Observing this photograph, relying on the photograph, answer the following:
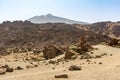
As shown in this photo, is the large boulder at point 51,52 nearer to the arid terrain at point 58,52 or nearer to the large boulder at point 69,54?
the arid terrain at point 58,52

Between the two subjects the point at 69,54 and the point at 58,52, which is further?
the point at 58,52

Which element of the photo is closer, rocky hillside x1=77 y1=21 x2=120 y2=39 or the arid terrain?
the arid terrain

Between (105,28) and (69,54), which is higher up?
(69,54)

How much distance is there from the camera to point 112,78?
17875 millimetres

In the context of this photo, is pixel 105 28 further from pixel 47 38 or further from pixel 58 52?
pixel 58 52

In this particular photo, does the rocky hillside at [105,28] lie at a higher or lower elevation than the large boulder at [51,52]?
lower

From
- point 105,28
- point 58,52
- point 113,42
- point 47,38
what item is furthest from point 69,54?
point 105,28

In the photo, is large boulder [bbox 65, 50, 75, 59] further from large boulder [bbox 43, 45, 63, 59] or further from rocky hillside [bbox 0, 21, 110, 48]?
rocky hillside [bbox 0, 21, 110, 48]

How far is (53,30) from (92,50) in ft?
173

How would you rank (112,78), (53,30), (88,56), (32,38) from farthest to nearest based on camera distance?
1. (53,30)
2. (32,38)
3. (88,56)
4. (112,78)

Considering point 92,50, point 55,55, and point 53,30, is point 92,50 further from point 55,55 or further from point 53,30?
point 53,30

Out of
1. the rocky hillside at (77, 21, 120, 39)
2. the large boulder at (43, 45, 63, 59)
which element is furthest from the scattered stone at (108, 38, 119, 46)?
the rocky hillside at (77, 21, 120, 39)

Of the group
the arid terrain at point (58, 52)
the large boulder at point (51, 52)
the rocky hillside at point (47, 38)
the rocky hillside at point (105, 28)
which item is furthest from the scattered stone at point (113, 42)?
the rocky hillside at point (105, 28)

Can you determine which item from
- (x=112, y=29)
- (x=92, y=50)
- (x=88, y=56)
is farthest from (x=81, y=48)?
(x=112, y=29)
